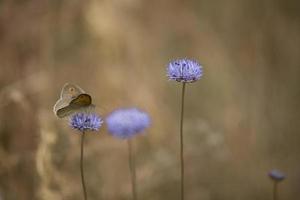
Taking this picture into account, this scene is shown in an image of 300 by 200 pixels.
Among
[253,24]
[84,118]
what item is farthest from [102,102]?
[84,118]

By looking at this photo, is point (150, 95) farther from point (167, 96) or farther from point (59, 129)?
point (59, 129)

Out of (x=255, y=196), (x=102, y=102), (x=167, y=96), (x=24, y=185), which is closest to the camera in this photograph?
(x=24, y=185)

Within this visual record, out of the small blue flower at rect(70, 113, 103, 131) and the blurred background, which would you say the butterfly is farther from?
the blurred background

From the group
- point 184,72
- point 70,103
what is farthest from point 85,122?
point 184,72

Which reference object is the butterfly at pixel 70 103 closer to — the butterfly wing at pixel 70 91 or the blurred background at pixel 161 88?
the butterfly wing at pixel 70 91

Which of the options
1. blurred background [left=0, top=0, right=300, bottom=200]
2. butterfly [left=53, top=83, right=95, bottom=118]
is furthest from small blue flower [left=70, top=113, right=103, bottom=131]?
blurred background [left=0, top=0, right=300, bottom=200]

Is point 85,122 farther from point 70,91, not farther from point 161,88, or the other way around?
point 161,88

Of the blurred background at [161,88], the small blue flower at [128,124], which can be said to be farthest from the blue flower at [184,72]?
the blurred background at [161,88]
